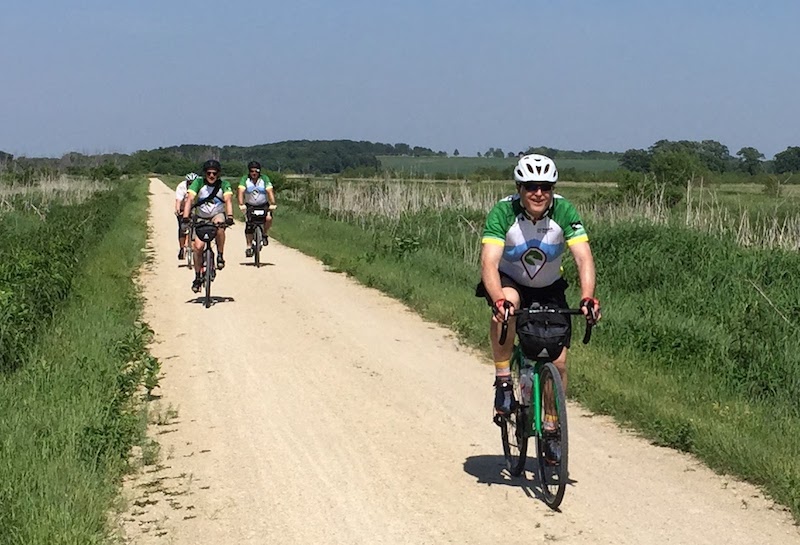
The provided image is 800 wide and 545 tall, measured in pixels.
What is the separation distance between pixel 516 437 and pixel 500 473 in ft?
1.10

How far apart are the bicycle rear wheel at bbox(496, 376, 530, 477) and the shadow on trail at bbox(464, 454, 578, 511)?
59 mm

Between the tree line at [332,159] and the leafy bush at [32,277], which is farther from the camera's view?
the tree line at [332,159]

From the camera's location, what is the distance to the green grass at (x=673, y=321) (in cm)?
722

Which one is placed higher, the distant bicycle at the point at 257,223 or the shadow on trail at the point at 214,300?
the distant bicycle at the point at 257,223

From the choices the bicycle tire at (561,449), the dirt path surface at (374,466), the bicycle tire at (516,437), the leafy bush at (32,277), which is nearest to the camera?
the dirt path surface at (374,466)

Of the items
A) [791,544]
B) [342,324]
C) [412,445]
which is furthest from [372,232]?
[791,544]

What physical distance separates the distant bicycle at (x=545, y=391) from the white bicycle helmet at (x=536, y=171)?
755 millimetres

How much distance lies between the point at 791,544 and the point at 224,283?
1276 centimetres

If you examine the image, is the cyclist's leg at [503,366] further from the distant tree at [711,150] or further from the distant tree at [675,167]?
the distant tree at [711,150]

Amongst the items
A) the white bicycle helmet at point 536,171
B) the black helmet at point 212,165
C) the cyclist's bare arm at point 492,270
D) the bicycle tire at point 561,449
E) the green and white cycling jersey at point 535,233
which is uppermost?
the white bicycle helmet at point 536,171

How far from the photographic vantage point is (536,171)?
586cm

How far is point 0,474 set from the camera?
19.2 feet

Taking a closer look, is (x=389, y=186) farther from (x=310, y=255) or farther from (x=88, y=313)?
(x=88, y=313)

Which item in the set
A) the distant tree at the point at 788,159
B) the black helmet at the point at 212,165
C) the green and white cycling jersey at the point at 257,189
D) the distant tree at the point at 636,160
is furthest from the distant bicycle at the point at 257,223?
the distant tree at the point at 788,159
